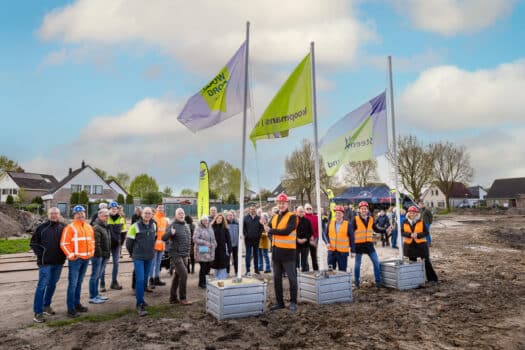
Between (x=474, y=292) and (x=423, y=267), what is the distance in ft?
3.75

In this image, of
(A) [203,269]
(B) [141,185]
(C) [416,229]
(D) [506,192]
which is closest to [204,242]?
(A) [203,269]

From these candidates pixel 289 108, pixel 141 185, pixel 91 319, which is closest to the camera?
pixel 91 319

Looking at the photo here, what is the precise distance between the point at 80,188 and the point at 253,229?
182 feet

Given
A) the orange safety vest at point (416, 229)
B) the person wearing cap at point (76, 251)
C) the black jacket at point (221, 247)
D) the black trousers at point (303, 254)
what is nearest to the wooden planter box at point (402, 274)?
the orange safety vest at point (416, 229)

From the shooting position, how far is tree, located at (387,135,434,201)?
157 ft

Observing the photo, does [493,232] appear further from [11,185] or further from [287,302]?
[11,185]

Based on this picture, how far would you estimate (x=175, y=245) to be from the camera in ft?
25.4

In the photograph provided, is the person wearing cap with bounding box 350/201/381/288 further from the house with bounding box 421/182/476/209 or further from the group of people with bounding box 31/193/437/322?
the house with bounding box 421/182/476/209

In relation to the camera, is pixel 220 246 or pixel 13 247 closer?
pixel 220 246

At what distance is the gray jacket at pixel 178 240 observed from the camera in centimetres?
773

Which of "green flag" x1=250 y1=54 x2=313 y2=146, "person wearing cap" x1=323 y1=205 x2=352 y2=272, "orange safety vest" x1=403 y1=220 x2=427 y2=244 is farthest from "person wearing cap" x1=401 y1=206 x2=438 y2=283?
"green flag" x1=250 y1=54 x2=313 y2=146

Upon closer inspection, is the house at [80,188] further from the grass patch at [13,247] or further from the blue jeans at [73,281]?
the blue jeans at [73,281]

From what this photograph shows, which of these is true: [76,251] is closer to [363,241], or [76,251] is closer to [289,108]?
[289,108]

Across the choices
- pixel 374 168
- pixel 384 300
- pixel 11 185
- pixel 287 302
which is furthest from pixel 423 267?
pixel 11 185
